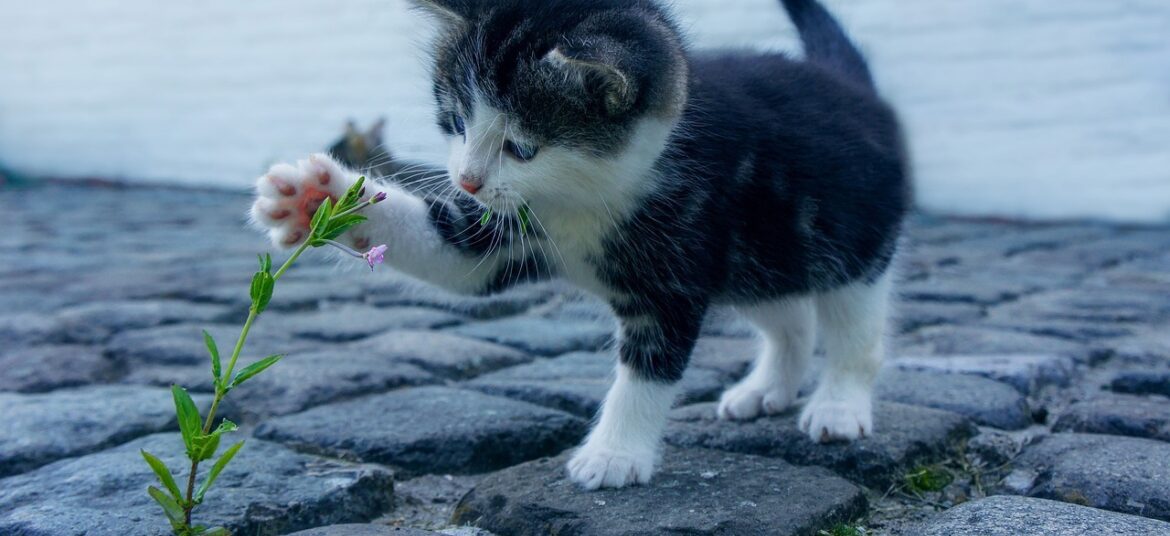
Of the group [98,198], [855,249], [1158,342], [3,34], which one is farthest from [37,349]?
[3,34]

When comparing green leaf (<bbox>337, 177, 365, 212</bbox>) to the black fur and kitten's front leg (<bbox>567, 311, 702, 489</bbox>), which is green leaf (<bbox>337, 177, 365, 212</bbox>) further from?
kitten's front leg (<bbox>567, 311, 702, 489</bbox>)

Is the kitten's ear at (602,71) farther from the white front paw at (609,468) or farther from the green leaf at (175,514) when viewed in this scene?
the green leaf at (175,514)

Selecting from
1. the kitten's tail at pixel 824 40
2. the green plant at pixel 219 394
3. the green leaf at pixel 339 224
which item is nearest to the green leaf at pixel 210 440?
the green plant at pixel 219 394

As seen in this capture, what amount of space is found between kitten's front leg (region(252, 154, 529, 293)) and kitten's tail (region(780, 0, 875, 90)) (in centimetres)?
122

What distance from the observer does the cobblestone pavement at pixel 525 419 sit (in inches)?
70.3

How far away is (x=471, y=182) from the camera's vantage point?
185cm

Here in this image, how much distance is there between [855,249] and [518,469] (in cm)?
91

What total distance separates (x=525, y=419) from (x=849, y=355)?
75cm

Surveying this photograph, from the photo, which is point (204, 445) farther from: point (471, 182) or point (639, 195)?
point (639, 195)

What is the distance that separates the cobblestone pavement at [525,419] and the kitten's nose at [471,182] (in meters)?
0.54

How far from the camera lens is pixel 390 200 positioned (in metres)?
2.11

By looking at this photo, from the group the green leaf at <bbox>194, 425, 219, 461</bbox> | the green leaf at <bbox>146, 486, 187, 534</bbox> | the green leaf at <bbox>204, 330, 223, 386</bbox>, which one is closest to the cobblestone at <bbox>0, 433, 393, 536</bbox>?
the green leaf at <bbox>146, 486, 187, 534</bbox>

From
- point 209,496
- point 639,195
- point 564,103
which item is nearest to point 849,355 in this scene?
point 639,195

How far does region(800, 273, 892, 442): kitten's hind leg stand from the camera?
2223 millimetres
